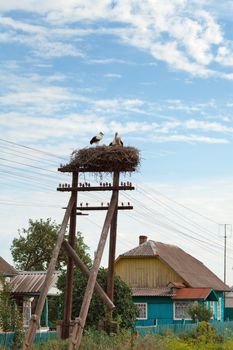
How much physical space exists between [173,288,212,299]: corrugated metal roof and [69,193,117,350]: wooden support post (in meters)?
26.6

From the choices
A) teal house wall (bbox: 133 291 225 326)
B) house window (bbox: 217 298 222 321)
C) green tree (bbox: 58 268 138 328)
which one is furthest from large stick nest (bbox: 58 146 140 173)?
house window (bbox: 217 298 222 321)

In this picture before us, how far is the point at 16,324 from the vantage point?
20641 millimetres

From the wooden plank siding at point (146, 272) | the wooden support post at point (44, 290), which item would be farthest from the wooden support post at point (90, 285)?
the wooden plank siding at point (146, 272)

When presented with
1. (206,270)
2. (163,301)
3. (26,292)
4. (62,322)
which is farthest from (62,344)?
(206,270)

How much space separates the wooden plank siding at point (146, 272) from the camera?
5019 centimetres

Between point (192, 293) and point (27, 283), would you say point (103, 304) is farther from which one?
point (192, 293)

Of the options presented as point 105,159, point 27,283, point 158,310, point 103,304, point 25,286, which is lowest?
point 103,304

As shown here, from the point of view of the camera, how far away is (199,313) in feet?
139

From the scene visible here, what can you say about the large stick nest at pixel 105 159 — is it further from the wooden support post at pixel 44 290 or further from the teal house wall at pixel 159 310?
the teal house wall at pixel 159 310

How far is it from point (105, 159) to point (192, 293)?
27.6 meters

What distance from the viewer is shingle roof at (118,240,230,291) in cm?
5094

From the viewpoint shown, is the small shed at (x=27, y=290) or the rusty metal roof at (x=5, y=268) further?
the small shed at (x=27, y=290)

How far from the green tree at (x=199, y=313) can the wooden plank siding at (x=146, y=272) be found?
6660mm

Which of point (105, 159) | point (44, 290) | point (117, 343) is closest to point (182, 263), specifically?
point (105, 159)
